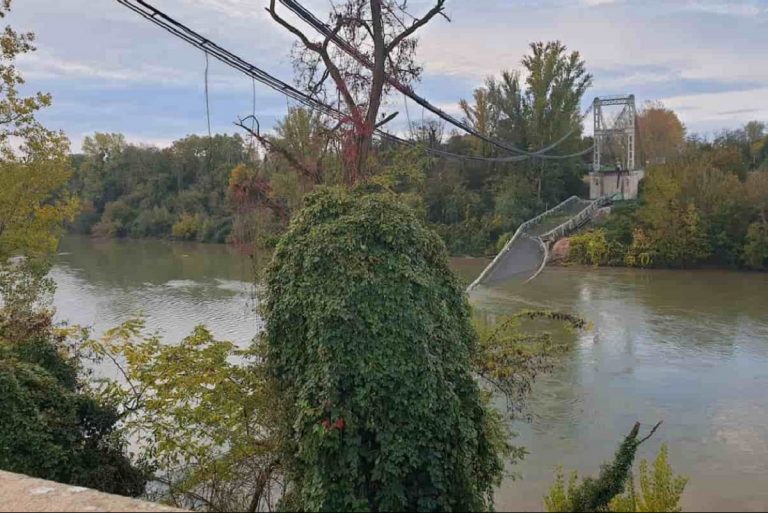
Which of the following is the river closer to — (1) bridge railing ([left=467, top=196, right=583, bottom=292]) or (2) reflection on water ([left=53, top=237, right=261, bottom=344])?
(2) reflection on water ([left=53, top=237, right=261, bottom=344])

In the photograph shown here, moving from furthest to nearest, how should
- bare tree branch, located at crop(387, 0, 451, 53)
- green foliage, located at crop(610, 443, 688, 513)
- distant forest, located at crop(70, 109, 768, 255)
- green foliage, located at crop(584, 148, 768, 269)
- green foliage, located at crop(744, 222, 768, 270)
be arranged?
distant forest, located at crop(70, 109, 768, 255) < green foliage, located at crop(584, 148, 768, 269) < green foliage, located at crop(744, 222, 768, 270) < bare tree branch, located at crop(387, 0, 451, 53) < green foliage, located at crop(610, 443, 688, 513)

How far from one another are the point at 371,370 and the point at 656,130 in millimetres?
44179

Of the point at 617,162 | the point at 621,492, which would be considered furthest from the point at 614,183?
the point at 621,492

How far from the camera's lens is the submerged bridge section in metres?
21.0

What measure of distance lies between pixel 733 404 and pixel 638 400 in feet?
5.08

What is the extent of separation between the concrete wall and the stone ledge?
32.7 meters

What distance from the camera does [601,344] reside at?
1445 centimetres

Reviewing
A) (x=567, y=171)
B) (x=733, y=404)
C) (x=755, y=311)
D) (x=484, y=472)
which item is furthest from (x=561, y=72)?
(x=484, y=472)

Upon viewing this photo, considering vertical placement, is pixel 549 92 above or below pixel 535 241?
above

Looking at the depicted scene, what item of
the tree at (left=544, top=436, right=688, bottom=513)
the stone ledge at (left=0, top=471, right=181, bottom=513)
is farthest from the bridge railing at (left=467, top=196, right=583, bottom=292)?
the stone ledge at (left=0, top=471, right=181, bottom=513)

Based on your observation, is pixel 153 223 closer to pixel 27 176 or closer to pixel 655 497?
pixel 27 176

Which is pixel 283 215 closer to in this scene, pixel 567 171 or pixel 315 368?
pixel 315 368

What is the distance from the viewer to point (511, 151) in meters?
21.6

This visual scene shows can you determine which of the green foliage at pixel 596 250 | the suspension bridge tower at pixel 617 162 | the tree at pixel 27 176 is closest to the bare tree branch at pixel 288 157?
the tree at pixel 27 176
